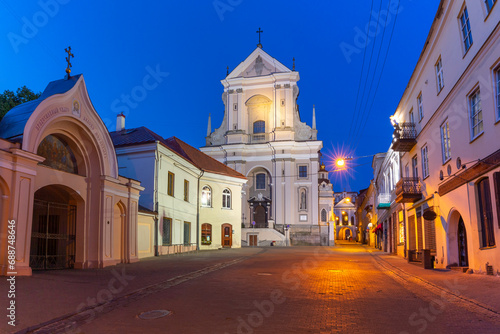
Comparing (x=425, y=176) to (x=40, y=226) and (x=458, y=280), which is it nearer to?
(x=458, y=280)

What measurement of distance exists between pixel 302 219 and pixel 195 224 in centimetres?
2039

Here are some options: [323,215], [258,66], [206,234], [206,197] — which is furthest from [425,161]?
[258,66]

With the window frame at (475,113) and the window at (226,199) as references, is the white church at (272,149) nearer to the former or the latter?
the window at (226,199)

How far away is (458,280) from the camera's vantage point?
12609 millimetres

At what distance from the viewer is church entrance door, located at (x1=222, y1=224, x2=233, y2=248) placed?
38750mm

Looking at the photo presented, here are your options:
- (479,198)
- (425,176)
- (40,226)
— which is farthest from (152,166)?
(479,198)

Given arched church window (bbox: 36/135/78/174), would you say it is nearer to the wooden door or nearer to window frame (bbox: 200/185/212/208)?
window frame (bbox: 200/185/212/208)

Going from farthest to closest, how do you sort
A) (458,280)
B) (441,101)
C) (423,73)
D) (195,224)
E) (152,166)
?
(195,224) → (152,166) → (423,73) → (441,101) → (458,280)

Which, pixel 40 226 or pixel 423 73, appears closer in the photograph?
pixel 40 226

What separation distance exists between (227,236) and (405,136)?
21483mm

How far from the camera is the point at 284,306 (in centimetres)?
852

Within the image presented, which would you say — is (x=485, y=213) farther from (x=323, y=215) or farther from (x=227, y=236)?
(x=323, y=215)

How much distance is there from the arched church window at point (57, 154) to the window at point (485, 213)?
1448 centimetres

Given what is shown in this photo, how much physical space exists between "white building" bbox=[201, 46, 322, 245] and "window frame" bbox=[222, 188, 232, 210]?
11.1m
